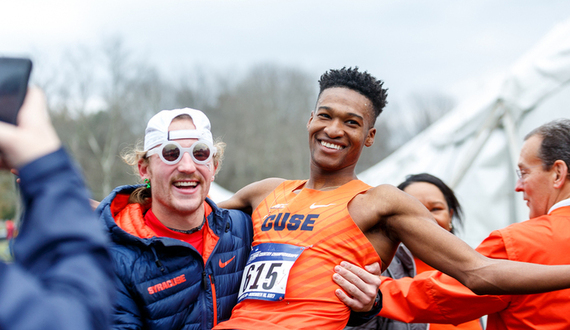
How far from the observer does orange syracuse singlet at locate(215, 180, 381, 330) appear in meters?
2.38

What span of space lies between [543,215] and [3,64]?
260 cm

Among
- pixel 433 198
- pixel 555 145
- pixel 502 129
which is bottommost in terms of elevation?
pixel 433 198

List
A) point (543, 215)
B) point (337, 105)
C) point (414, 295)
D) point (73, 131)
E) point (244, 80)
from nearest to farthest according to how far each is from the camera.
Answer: point (543, 215)
point (414, 295)
point (337, 105)
point (73, 131)
point (244, 80)

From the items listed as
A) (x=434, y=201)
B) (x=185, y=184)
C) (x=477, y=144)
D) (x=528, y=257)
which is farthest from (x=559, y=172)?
(x=477, y=144)

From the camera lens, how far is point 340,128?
283cm

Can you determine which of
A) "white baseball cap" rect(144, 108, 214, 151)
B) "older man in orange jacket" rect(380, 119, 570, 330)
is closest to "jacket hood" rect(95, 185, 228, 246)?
"white baseball cap" rect(144, 108, 214, 151)

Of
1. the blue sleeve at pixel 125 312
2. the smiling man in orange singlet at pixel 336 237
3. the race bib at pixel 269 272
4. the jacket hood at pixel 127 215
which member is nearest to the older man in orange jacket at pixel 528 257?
the smiling man in orange singlet at pixel 336 237

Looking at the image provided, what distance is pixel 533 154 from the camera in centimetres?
255

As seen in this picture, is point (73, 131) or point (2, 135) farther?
point (73, 131)

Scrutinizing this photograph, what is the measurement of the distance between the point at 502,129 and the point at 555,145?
11.8ft

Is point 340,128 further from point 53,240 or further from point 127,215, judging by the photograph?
point 53,240

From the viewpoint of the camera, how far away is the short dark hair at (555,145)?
245 centimetres

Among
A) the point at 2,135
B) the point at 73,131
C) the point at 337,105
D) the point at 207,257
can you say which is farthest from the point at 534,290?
the point at 73,131

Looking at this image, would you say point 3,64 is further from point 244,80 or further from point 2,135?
point 244,80
